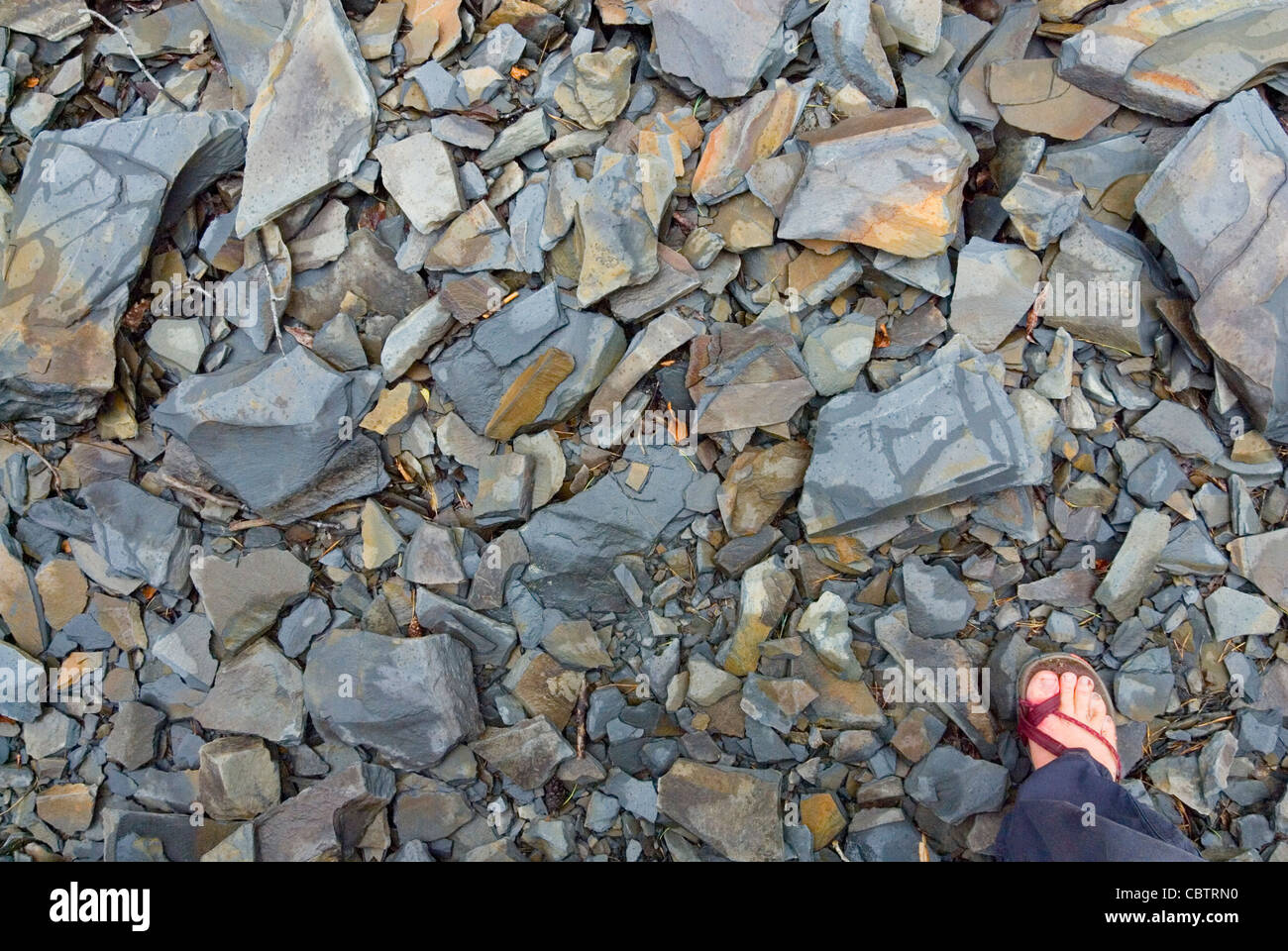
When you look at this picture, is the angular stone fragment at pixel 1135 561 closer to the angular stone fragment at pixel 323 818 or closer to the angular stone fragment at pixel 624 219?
the angular stone fragment at pixel 624 219

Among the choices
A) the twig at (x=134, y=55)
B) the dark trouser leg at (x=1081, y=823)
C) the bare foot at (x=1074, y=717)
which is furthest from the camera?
the twig at (x=134, y=55)

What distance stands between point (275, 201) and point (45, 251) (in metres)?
0.81

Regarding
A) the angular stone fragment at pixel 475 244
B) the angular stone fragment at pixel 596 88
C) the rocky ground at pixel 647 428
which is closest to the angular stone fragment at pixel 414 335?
the rocky ground at pixel 647 428

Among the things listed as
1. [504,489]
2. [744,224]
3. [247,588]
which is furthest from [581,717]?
[744,224]

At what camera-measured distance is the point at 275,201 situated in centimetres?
295

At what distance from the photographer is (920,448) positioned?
107 inches

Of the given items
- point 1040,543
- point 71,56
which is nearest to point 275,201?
point 71,56

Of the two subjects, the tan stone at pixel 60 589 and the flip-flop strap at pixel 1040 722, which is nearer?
the flip-flop strap at pixel 1040 722

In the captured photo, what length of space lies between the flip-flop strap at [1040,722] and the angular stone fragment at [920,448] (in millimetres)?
701

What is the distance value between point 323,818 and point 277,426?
1.31m

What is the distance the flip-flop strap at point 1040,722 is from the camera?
8.86 ft

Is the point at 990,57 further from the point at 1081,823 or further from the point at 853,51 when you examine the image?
the point at 1081,823

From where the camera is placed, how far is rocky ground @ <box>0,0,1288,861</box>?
285 cm

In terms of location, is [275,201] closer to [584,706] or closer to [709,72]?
[709,72]
